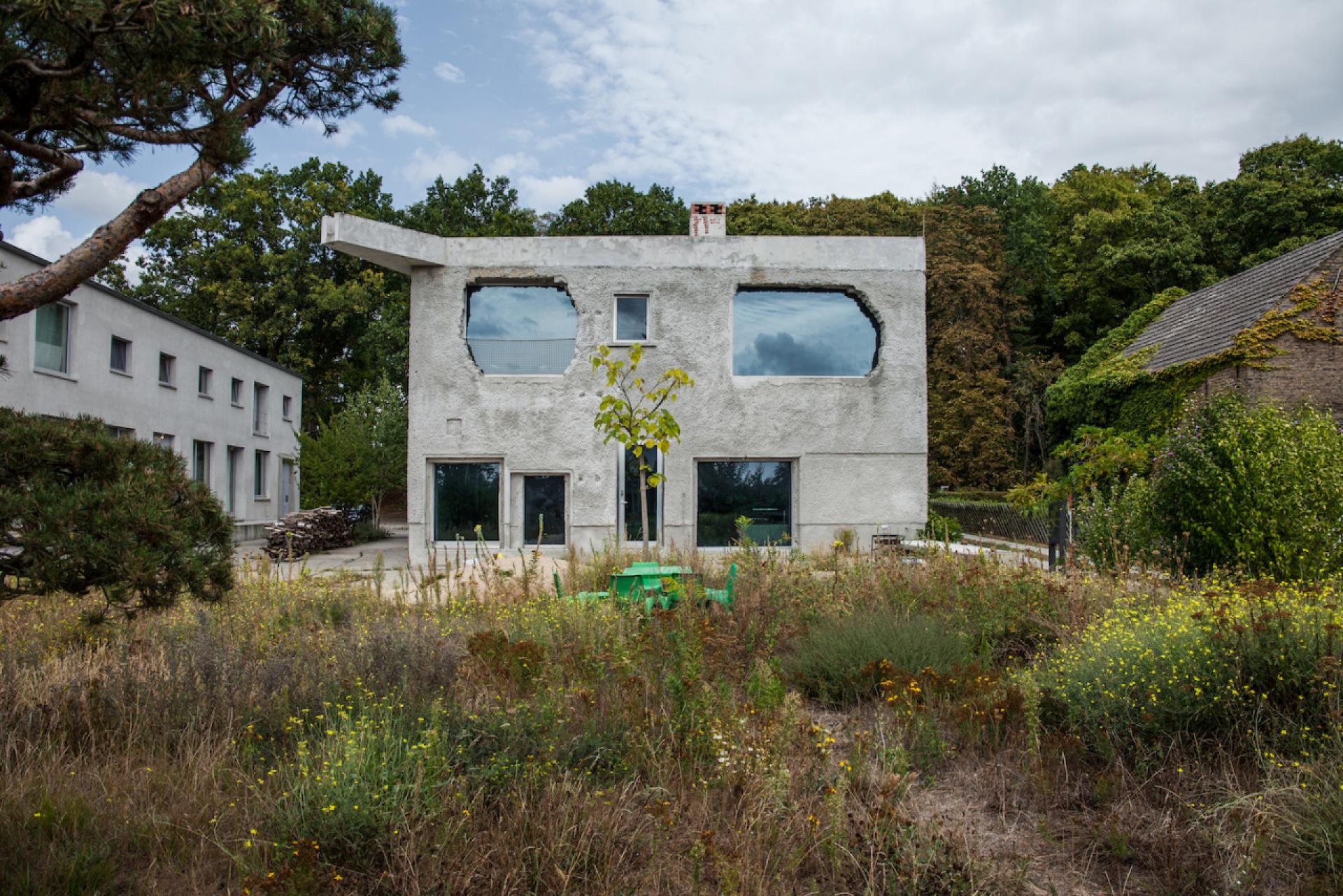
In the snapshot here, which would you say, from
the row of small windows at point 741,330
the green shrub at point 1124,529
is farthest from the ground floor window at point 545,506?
the green shrub at point 1124,529

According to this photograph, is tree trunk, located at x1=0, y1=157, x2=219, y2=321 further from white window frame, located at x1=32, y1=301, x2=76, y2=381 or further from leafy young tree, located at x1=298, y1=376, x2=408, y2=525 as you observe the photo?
leafy young tree, located at x1=298, y1=376, x2=408, y2=525

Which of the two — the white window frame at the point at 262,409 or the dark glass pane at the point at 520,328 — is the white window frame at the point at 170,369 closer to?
the white window frame at the point at 262,409

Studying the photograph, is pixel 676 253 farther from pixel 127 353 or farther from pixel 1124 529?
pixel 127 353

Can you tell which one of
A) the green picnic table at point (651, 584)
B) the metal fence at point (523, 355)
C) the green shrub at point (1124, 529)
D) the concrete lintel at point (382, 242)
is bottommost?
the green picnic table at point (651, 584)

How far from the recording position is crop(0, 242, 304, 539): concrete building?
60.1 ft

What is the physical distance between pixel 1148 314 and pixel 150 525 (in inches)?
1115

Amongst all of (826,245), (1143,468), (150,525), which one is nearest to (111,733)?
(150,525)

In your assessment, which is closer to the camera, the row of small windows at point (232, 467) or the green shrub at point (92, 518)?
the green shrub at point (92, 518)

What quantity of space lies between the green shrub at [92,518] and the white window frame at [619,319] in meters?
12.8

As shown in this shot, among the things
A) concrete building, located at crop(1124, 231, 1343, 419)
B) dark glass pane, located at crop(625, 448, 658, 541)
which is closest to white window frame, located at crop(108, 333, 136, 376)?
dark glass pane, located at crop(625, 448, 658, 541)

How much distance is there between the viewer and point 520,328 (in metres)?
16.8

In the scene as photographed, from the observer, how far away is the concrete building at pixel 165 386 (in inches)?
722

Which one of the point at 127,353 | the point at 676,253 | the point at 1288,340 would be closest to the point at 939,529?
the point at 676,253

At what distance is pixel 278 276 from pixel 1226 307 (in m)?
33.3
